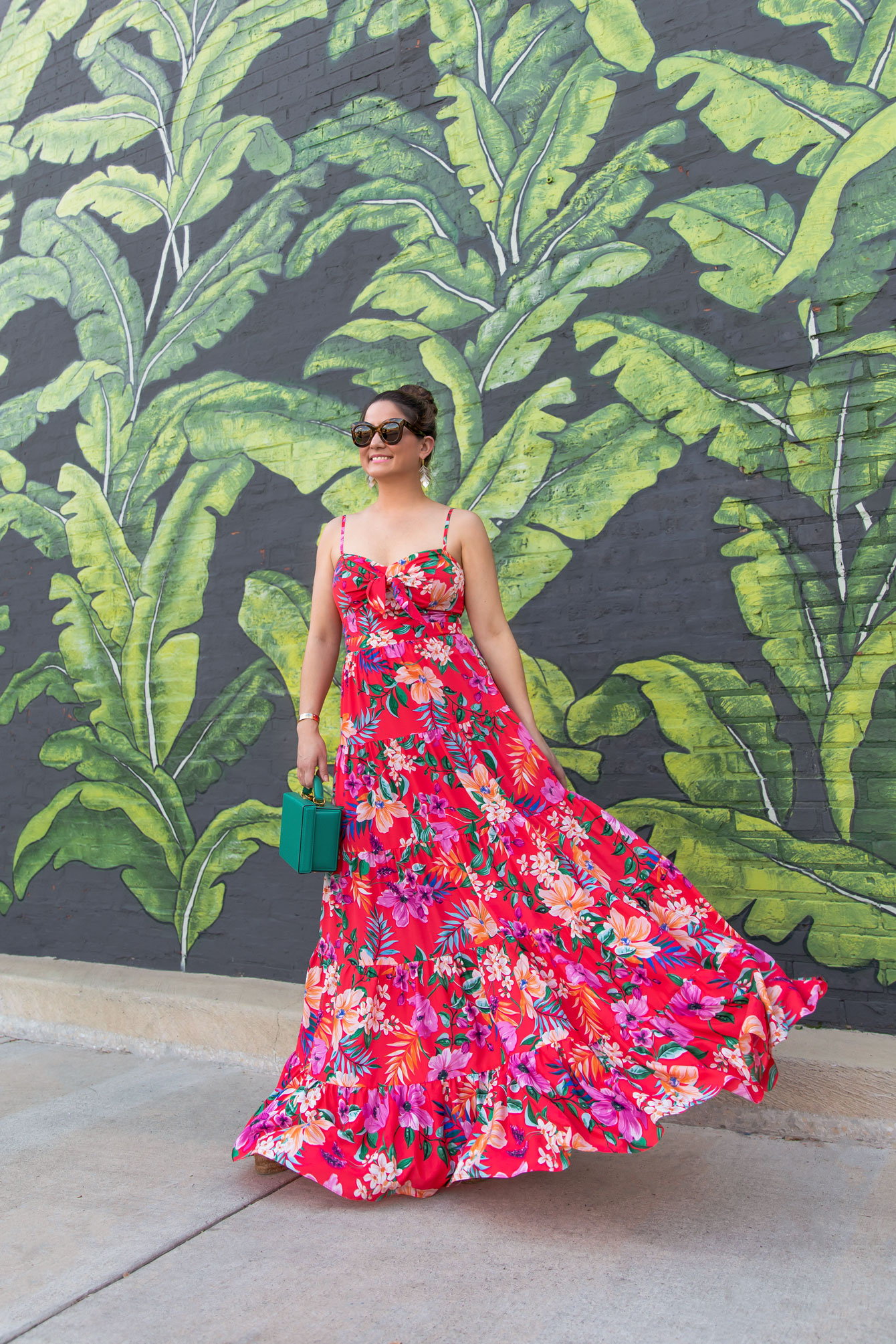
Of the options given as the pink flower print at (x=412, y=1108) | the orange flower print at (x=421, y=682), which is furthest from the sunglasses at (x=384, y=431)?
the pink flower print at (x=412, y=1108)

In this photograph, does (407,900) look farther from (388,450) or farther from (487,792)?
(388,450)

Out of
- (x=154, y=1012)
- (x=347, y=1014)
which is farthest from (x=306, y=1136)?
(x=154, y=1012)

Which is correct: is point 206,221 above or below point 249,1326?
above

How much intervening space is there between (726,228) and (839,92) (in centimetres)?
49

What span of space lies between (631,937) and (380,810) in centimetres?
70

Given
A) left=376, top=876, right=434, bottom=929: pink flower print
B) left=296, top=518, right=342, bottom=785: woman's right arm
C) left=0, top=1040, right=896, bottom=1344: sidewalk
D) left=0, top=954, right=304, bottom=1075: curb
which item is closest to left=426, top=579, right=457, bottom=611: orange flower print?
left=296, top=518, right=342, bottom=785: woman's right arm

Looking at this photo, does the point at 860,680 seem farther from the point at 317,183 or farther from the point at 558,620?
the point at 317,183

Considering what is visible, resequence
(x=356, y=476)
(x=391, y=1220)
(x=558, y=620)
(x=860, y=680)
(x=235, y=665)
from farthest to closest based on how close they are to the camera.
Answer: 1. (x=235, y=665)
2. (x=356, y=476)
3. (x=558, y=620)
4. (x=860, y=680)
5. (x=391, y=1220)

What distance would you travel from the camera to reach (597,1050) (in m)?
2.38

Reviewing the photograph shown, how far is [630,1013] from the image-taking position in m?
2.40

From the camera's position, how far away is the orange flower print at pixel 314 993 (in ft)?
8.85

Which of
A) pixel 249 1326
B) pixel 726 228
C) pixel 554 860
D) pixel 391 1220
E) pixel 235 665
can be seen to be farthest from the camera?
pixel 235 665

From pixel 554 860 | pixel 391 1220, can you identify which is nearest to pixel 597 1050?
pixel 554 860

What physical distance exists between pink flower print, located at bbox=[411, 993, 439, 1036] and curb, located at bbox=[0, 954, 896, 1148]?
2.94ft
